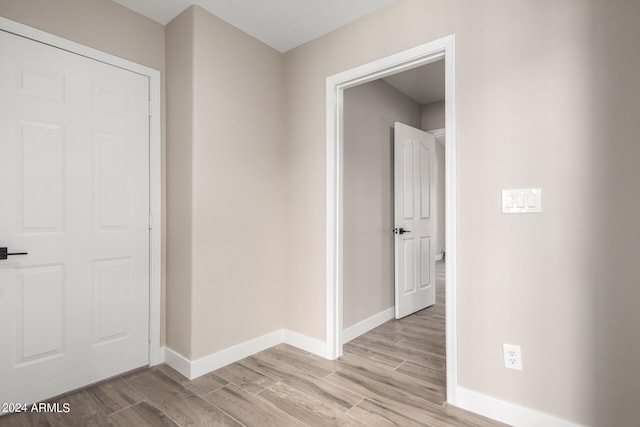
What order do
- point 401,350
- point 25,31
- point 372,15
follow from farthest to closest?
point 401,350 < point 372,15 < point 25,31

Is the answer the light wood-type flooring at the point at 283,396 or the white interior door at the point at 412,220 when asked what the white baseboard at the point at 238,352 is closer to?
the light wood-type flooring at the point at 283,396

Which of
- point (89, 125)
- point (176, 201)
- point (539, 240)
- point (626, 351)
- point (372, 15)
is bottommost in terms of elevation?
point (626, 351)

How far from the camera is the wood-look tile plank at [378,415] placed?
1784 millimetres

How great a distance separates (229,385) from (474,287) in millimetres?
1683

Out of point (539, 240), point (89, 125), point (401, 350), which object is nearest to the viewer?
point (539, 240)

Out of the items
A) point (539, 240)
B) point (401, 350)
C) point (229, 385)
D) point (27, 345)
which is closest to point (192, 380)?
point (229, 385)

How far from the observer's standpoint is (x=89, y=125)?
7.02 ft

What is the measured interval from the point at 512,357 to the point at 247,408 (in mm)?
1520

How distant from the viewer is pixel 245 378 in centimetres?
227

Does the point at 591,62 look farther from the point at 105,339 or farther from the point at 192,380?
the point at 105,339

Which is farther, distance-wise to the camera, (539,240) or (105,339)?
(105,339)

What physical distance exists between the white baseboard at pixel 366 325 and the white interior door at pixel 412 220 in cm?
12

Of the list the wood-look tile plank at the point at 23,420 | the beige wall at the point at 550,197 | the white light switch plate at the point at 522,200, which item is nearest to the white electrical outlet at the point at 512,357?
the beige wall at the point at 550,197

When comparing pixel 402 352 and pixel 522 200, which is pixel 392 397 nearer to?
pixel 402 352
